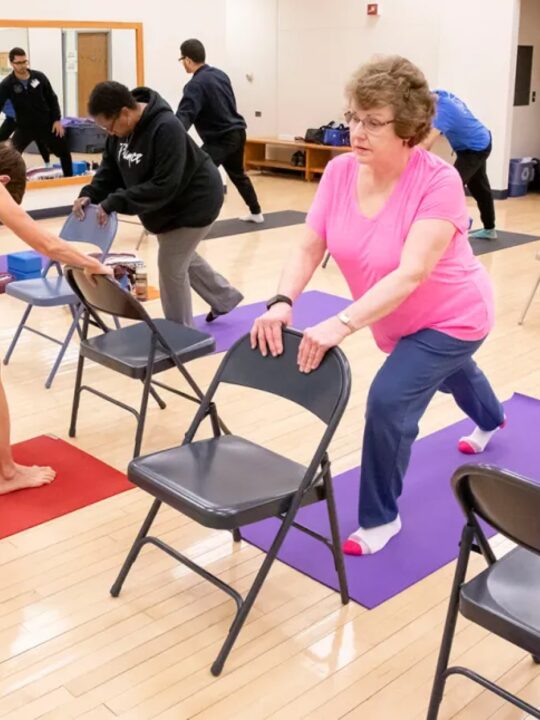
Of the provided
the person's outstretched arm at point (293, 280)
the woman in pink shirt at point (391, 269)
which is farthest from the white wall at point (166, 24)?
the woman in pink shirt at point (391, 269)

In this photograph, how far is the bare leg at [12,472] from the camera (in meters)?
3.22

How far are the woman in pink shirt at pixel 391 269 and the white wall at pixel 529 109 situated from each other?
812cm

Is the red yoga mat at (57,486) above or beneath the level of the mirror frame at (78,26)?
beneath

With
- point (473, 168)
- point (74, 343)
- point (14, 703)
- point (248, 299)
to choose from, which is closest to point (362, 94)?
point (14, 703)

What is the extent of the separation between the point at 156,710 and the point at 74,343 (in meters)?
3.11

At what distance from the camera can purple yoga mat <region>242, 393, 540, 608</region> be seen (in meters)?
2.82

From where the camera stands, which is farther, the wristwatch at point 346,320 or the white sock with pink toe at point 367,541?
the white sock with pink toe at point 367,541

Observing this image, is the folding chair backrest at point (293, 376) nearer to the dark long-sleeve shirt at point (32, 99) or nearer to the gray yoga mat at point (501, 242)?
the gray yoga mat at point (501, 242)

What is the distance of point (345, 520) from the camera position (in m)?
3.12

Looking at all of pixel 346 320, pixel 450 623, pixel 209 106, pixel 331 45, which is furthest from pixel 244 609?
pixel 331 45

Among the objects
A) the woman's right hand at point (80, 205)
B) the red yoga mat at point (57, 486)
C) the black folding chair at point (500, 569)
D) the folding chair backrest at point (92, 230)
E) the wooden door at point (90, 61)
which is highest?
the wooden door at point (90, 61)

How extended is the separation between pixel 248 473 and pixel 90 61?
7.29 meters

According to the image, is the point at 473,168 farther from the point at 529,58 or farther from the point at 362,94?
the point at 362,94

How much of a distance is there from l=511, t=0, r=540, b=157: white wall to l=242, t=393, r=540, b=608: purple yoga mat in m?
7.39
